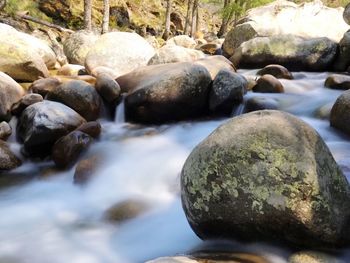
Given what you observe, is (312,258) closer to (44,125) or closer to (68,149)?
(68,149)

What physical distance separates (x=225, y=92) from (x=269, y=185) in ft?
13.9

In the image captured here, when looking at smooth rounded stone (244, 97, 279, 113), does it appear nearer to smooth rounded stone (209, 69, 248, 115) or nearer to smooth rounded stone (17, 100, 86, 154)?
smooth rounded stone (209, 69, 248, 115)

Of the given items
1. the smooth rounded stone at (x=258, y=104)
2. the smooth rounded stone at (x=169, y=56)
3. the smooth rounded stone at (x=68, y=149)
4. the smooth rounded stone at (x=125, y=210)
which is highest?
the smooth rounded stone at (x=169, y=56)

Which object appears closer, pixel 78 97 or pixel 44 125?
pixel 44 125

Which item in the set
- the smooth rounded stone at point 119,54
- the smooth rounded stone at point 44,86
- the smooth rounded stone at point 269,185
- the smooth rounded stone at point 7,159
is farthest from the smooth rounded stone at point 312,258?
the smooth rounded stone at point 119,54

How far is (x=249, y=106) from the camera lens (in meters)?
7.01

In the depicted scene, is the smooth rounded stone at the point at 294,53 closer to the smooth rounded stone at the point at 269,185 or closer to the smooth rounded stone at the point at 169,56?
the smooth rounded stone at the point at 169,56

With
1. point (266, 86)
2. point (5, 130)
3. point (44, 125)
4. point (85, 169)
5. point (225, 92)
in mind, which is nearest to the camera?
point (85, 169)

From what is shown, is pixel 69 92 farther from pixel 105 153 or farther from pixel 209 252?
pixel 209 252

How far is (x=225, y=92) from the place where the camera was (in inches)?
273

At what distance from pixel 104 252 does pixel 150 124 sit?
11.6 ft

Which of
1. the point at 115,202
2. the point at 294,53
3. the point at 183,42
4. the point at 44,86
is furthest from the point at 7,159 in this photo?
the point at 183,42

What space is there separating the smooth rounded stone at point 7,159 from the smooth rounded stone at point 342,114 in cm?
472

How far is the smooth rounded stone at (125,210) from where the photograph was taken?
433 cm
